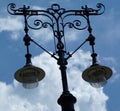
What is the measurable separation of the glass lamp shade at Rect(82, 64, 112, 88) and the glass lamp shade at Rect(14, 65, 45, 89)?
1.21 metres

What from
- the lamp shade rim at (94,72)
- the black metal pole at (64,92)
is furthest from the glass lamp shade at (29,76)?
the lamp shade rim at (94,72)

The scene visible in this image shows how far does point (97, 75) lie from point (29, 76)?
1.80m

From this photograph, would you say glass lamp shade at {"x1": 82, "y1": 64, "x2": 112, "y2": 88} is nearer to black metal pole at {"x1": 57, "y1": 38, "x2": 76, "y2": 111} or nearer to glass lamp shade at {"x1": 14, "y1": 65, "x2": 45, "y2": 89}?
black metal pole at {"x1": 57, "y1": 38, "x2": 76, "y2": 111}

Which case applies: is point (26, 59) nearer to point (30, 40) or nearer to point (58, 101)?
point (30, 40)

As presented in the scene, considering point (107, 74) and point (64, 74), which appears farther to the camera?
point (107, 74)

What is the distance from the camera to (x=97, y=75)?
15297 mm

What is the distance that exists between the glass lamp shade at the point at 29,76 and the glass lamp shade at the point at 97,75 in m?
1.21

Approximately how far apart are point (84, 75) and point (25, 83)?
158 cm

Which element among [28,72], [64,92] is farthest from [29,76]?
[64,92]

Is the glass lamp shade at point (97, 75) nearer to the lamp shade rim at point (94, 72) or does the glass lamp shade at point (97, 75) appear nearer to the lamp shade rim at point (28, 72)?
the lamp shade rim at point (94, 72)

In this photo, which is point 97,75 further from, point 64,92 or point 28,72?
point 28,72

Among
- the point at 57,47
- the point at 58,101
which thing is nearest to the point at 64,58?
the point at 57,47

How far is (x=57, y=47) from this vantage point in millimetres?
14992

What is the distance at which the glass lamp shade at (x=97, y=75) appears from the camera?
50.1 ft
